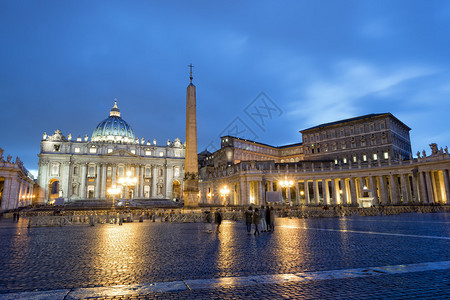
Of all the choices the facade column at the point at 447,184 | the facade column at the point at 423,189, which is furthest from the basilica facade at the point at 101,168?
the facade column at the point at 447,184

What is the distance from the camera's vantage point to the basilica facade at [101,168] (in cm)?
7512

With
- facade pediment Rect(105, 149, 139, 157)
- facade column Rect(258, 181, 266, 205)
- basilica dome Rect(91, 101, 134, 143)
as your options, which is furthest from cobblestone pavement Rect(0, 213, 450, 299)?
basilica dome Rect(91, 101, 134, 143)

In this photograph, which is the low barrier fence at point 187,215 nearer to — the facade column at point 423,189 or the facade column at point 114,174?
the facade column at point 423,189

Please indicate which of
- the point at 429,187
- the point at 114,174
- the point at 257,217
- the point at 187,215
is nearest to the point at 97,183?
the point at 114,174

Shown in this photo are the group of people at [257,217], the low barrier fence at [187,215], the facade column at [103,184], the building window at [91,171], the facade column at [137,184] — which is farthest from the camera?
the facade column at [137,184]

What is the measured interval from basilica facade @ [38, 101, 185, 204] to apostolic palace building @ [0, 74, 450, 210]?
0.87ft

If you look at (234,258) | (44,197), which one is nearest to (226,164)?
(44,197)

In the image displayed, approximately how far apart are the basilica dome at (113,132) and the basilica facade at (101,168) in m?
11.8

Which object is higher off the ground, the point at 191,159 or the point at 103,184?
the point at 103,184

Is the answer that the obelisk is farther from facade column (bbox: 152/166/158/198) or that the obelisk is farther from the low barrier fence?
facade column (bbox: 152/166/158/198)

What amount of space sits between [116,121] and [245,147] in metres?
51.8

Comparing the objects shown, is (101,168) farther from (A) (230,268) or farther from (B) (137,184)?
(A) (230,268)

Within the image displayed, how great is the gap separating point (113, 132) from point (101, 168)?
2052cm

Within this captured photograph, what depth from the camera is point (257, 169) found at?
179 feet
